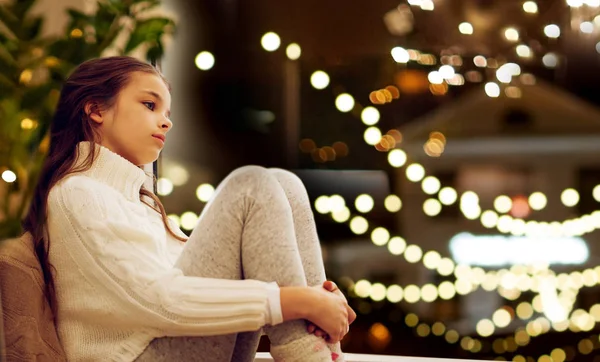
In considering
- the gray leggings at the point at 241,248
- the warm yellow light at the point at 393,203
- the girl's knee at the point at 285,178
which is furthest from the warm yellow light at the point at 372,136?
the gray leggings at the point at 241,248

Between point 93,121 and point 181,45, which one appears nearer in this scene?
point 93,121

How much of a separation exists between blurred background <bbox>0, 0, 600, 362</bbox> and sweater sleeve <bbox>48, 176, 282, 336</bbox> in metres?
1.53

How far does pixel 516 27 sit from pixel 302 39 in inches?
31.3

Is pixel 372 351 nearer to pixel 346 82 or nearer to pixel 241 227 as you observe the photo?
pixel 346 82

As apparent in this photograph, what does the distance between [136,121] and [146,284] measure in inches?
12.8

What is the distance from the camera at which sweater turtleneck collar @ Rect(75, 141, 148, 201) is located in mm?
1207

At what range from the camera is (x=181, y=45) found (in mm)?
2670

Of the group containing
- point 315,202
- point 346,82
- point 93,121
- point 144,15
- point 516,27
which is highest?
point 516,27

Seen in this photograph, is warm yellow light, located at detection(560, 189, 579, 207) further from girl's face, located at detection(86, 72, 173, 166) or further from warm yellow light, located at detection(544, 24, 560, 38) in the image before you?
girl's face, located at detection(86, 72, 173, 166)

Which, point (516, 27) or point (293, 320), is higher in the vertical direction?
point (516, 27)

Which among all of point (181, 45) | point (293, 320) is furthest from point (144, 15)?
point (293, 320)

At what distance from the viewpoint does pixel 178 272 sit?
3.67 feet

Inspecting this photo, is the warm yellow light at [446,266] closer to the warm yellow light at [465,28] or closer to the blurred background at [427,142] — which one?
the blurred background at [427,142]

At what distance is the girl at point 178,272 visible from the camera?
3.52 feet
